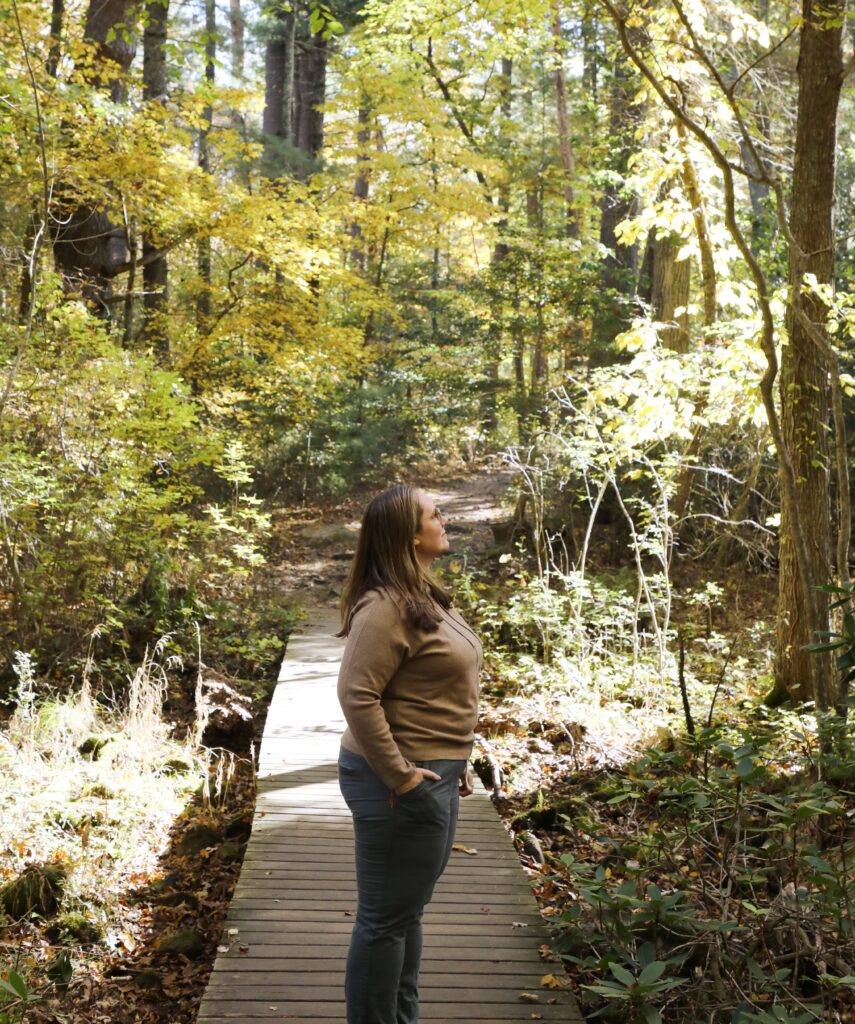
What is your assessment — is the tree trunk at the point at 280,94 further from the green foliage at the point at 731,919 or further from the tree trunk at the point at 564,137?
the green foliage at the point at 731,919

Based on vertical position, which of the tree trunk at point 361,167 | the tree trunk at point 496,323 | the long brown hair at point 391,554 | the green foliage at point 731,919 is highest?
the tree trunk at point 361,167

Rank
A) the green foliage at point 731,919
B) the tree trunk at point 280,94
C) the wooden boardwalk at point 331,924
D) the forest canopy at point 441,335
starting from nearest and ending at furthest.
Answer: the green foliage at point 731,919 → the wooden boardwalk at point 331,924 → the forest canopy at point 441,335 → the tree trunk at point 280,94

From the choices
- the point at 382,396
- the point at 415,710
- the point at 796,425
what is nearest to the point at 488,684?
the point at 796,425

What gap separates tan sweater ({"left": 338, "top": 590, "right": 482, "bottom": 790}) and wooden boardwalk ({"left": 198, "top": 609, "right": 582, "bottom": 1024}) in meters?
1.30

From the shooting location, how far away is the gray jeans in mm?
2641

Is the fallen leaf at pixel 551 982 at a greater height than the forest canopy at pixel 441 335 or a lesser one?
lesser

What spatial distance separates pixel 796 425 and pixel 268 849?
4.41 meters

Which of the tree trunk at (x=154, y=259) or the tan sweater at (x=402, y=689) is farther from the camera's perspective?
the tree trunk at (x=154, y=259)

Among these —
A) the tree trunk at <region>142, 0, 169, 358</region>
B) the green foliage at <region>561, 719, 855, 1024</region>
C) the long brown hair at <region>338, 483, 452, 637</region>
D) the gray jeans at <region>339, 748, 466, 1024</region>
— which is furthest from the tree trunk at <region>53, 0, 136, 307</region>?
the gray jeans at <region>339, 748, 466, 1024</region>

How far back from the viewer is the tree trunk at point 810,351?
6309 mm

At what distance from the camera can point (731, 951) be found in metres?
3.43

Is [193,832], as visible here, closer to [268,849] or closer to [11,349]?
[268,849]

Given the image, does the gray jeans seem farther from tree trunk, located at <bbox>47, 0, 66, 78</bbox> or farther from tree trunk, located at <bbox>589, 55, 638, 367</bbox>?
tree trunk, located at <bbox>589, 55, 638, 367</bbox>

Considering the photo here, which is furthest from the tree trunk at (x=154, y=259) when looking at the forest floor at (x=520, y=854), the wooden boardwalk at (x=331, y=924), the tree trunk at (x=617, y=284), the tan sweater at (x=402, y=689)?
the tan sweater at (x=402, y=689)
